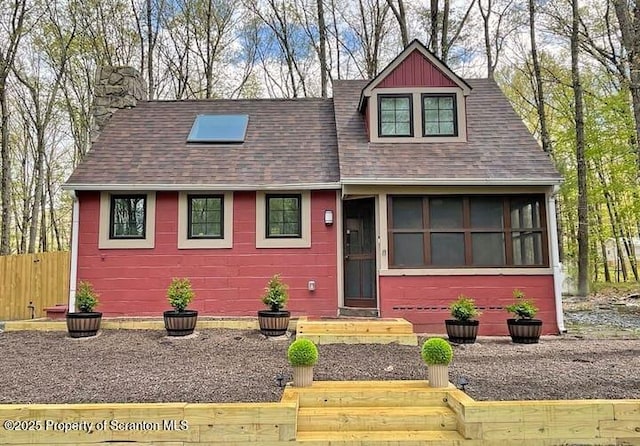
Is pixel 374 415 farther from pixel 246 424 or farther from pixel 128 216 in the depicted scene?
pixel 128 216

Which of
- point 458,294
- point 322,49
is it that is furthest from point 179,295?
point 322,49

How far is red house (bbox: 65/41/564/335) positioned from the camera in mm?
8281

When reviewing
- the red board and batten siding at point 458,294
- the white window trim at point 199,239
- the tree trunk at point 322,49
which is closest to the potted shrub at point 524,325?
the red board and batten siding at point 458,294

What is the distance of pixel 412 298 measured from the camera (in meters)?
8.25

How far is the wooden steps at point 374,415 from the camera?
380 centimetres

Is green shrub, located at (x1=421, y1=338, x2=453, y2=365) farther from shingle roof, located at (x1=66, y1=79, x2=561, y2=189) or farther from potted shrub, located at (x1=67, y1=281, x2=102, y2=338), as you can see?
potted shrub, located at (x1=67, y1=281, x2=102, y2=338)

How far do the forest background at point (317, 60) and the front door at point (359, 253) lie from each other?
28.0 ft

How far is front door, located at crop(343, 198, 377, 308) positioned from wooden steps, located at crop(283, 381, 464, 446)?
13.3 feet

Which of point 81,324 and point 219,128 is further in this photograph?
point 219,128

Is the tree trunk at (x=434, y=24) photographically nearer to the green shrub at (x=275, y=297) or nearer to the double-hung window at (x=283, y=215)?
the double-hung window at (x=283, y=215)

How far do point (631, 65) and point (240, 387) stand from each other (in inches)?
379

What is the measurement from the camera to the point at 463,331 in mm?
7219

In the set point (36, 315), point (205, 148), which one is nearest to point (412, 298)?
point (205, 148)

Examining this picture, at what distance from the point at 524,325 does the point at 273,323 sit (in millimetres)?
4023
